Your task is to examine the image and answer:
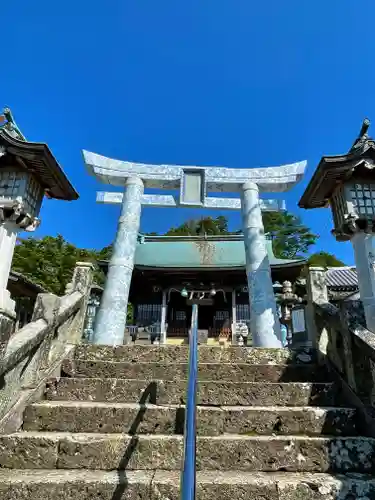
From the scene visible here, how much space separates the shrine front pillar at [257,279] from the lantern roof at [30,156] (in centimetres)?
405

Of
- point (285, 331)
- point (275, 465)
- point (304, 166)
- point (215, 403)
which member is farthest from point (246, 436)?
point (285, 331)

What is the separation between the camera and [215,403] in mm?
3084

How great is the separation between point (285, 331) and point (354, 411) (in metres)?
8.69

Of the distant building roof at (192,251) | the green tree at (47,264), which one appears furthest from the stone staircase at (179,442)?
the green tree at (47,264)

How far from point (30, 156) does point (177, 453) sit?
381 centimetres

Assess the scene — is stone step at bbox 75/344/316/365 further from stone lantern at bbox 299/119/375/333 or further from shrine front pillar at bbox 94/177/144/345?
shrine front pillar at bbox 94/177/144/345

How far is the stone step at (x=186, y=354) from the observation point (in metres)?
4.02

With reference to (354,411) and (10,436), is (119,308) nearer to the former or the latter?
(10,436)

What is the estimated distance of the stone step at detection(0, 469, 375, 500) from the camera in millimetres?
2051

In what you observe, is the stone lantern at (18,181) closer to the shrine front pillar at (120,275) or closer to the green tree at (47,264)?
the shrine front pillar at (120,275)

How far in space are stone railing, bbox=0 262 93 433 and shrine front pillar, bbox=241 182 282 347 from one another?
3.41 m

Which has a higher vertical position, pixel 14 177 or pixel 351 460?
pixel 14 177

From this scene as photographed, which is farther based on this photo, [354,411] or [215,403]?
[215,403]

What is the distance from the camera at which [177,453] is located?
2395 millimetres
